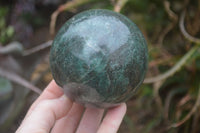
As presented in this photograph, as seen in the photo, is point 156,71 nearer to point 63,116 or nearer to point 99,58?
point 63,116

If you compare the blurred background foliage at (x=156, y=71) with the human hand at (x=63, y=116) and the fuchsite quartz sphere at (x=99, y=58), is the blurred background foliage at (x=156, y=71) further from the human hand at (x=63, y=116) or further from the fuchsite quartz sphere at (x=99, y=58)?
the fuchsite quartz sphere at (x=99, y=58)

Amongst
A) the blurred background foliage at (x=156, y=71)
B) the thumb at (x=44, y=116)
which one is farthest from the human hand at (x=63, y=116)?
the blurred background foliage at (x=156, y=71)

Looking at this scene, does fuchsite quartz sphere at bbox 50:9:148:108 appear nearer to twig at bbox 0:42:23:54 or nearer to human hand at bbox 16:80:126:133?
human hand at bbox 16:80:126:133

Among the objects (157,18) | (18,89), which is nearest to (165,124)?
(157,18)

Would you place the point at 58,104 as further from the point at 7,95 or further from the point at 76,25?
the point at 7,95

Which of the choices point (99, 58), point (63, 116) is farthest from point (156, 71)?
point (99, 58)

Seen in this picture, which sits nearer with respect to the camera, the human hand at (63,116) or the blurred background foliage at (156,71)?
the human hand at (63,116)
